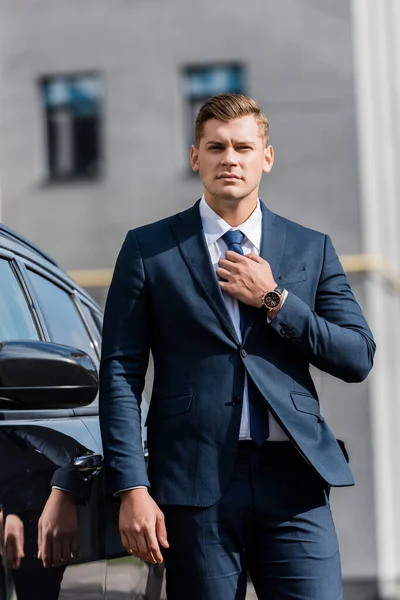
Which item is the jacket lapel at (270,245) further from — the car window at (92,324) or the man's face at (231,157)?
the car window at (92,324)

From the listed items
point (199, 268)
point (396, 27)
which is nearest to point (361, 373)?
point (199, 268)

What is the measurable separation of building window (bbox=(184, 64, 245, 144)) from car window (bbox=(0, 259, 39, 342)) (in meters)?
11.1

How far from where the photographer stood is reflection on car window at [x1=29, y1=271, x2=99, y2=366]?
392 centimetres

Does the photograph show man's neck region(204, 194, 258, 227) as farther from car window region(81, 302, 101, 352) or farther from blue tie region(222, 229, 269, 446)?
car window region(81, 302, 101, 352)

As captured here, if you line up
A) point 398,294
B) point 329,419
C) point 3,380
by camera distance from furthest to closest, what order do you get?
point 398,294 < point 329,419 < point 3,380

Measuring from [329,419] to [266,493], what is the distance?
11.5m

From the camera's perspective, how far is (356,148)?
14789 mm

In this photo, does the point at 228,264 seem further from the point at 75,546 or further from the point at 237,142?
the point at 75,546

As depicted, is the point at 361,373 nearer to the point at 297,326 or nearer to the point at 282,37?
the point at 297,326

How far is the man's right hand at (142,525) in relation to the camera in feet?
10.3

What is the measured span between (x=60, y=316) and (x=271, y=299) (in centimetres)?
96

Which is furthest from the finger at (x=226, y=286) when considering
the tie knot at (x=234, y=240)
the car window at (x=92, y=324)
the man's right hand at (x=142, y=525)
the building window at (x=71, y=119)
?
the building window at (x=71, y=119)

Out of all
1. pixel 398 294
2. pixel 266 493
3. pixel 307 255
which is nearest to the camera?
pixel 266 493

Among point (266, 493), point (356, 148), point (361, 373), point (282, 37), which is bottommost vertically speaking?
point (266, 493)
